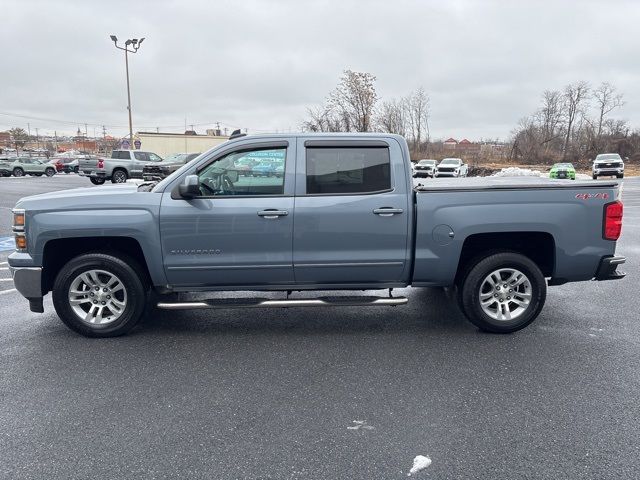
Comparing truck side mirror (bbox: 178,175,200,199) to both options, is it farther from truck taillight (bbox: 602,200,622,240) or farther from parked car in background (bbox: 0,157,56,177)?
parked car in background (bbox: 0,157,56,177)

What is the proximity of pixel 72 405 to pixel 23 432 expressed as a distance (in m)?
0.38

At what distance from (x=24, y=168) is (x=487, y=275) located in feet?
147

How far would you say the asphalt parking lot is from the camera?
2.86 m

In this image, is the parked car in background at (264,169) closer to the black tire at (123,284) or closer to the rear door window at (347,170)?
the rear door window at (347,170)

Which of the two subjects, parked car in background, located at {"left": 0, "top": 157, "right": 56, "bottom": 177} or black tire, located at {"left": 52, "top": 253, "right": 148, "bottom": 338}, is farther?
parked car in background, located at {"left": 0, "top": 157, "right": 56, "bottom": 177}

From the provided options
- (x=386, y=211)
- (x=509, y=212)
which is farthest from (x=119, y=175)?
(x=509, y=212)

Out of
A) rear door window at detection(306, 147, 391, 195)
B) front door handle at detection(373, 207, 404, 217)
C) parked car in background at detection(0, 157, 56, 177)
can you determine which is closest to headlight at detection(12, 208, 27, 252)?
rear door window at detection(306, 147, 391, 195)

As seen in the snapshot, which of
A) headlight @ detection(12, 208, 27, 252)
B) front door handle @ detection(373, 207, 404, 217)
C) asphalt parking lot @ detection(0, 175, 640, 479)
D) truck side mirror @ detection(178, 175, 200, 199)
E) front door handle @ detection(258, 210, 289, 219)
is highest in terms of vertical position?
truck side mirror @ detection(178, 175, 200, 199)

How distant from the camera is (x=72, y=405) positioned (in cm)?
352

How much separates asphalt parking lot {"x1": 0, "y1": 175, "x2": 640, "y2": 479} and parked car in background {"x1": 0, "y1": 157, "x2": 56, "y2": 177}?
41.2 meters

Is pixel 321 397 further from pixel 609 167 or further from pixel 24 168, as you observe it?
pixel 24 168

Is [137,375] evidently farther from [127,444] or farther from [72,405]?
[127,444]

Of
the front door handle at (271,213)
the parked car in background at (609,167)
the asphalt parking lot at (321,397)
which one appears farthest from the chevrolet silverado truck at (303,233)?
the parked car in background at (609,167)

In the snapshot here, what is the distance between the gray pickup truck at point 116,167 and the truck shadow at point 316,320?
23.1 meters
